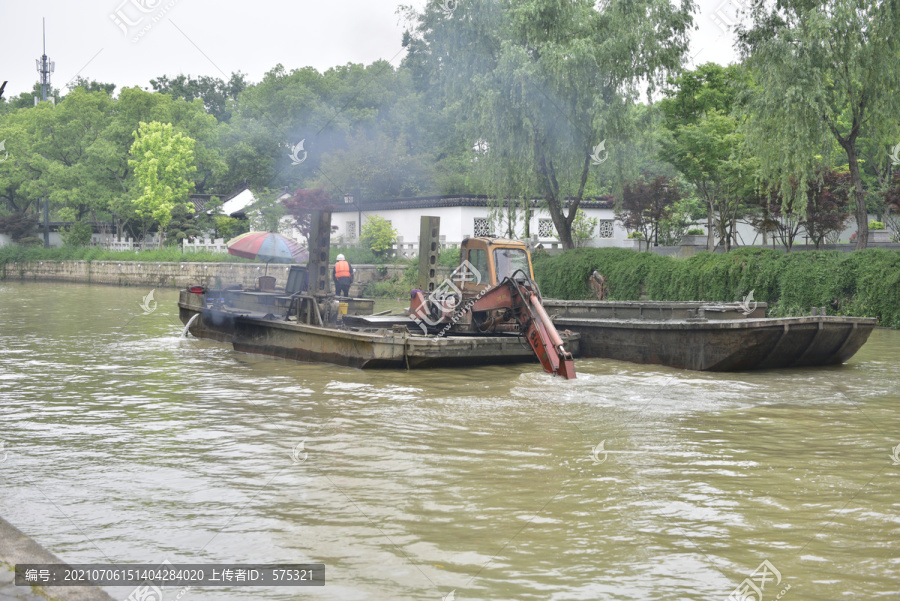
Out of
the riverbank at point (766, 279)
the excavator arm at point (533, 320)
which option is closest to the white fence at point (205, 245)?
the riverbank at point (766, 279)

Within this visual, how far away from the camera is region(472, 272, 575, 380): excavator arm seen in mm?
14023

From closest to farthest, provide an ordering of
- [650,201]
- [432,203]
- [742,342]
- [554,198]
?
1. [742,342]
2. [554,198]
3. [650,201]
4. [432,203]

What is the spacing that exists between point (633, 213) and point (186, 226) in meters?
31.6

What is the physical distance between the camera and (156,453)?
9367mm

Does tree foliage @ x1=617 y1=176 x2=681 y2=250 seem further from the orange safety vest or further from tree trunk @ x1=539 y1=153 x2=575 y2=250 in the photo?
the orange safety vest

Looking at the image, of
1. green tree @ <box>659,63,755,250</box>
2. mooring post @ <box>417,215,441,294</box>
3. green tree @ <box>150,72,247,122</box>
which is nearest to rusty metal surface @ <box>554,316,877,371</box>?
mooring post @ <box>417,215,441,294</box>

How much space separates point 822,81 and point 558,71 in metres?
7.29

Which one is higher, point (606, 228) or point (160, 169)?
point (160, 169)

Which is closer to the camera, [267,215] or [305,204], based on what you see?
[305,204]

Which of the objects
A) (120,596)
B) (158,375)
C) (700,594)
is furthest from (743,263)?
(120,596)

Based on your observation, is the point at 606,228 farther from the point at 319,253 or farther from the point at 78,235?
the point at 78,235

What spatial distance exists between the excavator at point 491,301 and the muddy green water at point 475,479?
2.66ft

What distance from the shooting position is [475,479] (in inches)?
326

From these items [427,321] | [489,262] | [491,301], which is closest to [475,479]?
[491,301]
